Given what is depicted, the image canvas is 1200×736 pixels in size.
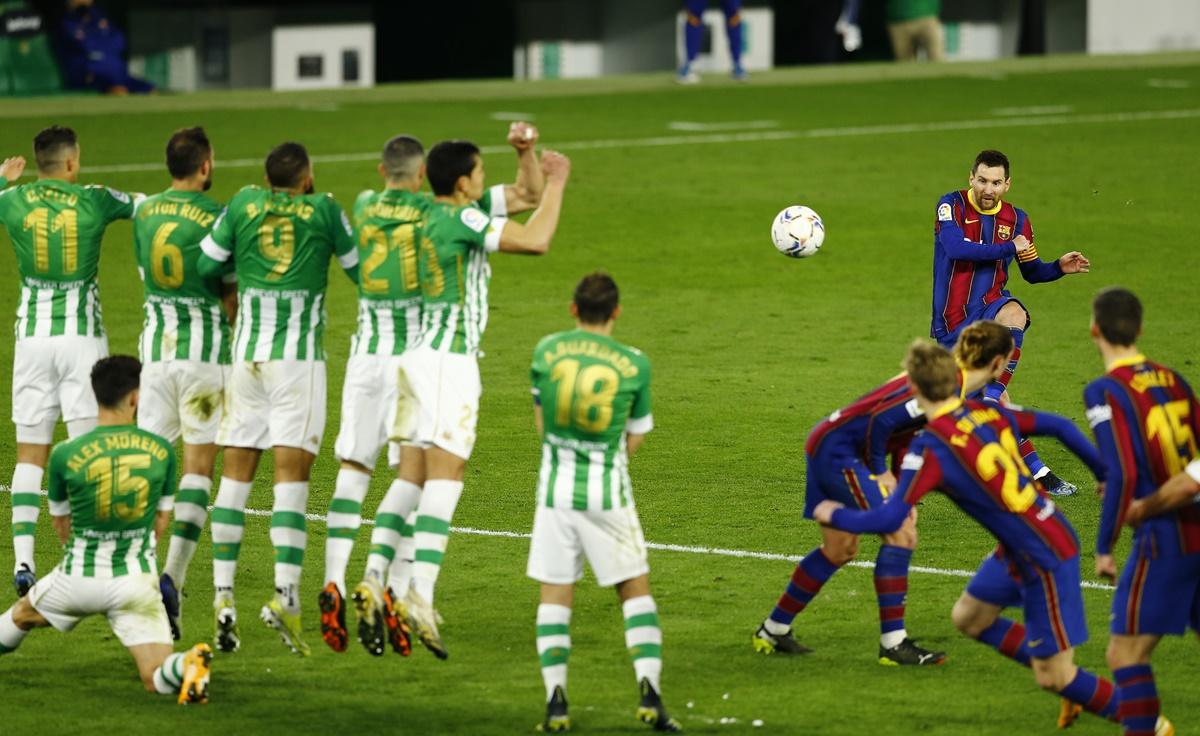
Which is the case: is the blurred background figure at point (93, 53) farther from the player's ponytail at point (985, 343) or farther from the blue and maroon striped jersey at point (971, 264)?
the player's ponytail at point (985, 343)

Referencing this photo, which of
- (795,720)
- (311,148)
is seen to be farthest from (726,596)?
(311,148)

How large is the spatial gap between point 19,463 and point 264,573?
1.33 metres

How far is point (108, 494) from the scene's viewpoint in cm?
848

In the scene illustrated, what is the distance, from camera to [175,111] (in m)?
28.5

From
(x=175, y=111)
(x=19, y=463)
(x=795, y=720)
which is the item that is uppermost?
(x=175, y=111)

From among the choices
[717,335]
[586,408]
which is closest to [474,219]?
[586,408]

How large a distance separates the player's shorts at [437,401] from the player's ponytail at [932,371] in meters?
2.11

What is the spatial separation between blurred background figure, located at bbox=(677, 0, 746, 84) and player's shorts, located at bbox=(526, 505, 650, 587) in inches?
834

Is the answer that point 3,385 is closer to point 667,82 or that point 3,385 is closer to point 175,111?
point 175,111

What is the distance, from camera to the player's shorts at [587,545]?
8.22m

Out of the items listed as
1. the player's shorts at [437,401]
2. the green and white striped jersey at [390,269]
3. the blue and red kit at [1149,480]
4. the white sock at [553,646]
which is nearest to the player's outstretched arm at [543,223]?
the green and white striped jersey at [390,269]

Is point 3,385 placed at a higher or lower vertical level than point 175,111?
lower

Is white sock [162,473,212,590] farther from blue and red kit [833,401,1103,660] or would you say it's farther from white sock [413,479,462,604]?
blue and red kit [833,401,1103,660]

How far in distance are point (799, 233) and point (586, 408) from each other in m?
5.00
